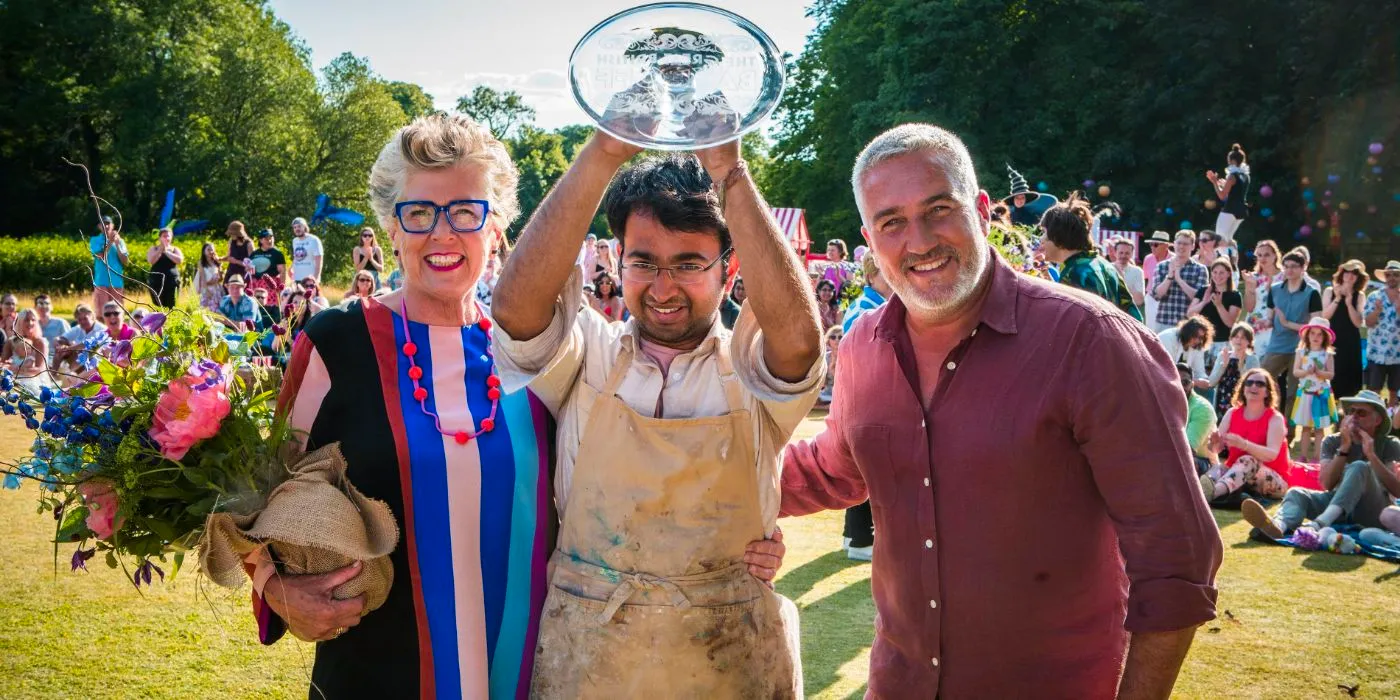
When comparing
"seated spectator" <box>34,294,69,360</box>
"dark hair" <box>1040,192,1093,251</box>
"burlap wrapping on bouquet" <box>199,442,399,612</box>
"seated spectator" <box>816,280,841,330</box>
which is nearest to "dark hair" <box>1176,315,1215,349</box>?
"dark hair" <box>1040,192,1093,251</box>

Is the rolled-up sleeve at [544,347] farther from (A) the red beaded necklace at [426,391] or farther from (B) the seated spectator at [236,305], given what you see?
(B) the seated spectator at [236,305]

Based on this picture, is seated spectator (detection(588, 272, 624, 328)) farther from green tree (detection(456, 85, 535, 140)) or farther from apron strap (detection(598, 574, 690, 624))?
green tree (detection(456, 85, 535, 140))

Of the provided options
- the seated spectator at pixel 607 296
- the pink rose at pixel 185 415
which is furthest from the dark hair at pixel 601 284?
the pink rose at pixel 185 415

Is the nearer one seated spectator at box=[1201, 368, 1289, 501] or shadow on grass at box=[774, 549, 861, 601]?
shadow on grass at box=[774, 549, 861, 601]

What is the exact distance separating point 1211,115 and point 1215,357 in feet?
67.9

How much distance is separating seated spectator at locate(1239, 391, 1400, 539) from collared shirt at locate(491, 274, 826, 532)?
22.0ft

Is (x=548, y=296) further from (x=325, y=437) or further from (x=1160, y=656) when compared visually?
(x=1160, y=656)

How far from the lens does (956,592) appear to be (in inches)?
91.8

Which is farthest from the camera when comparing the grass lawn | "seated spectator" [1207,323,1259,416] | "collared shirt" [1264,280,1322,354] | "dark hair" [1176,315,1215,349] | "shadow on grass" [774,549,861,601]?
"collared shirt" [1264,280,1322,354]

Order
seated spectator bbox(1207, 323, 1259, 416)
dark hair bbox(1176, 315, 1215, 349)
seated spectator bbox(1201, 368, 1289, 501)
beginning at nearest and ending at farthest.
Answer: seated spectator bbox(1201, 368, 1289, 501)
dark hair bbox(1176, 315, 1215, 349)
seated spectator bbox(1207, 323, 1259, 416)

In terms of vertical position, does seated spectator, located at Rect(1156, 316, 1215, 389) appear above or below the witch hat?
below

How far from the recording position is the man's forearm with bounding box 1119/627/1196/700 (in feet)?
7.04

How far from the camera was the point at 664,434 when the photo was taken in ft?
7.67

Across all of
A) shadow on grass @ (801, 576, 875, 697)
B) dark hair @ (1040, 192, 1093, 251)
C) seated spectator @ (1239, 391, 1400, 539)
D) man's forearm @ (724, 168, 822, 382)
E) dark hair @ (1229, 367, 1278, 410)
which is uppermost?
dark hair @ (1040, 192, 1093, 251)
